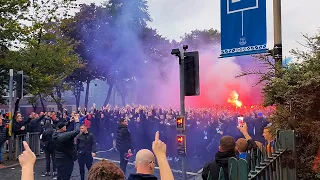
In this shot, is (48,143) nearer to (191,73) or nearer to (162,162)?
(191,73)

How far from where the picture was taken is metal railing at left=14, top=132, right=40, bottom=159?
13500mm

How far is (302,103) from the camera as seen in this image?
397 cm

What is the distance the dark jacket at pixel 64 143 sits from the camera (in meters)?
7.37

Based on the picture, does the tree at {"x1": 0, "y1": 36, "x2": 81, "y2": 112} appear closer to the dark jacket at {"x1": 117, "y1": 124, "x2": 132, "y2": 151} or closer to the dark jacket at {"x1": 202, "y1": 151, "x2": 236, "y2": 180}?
the dark jacket at {"x1": 117, "y1": 124, "x2": 132, "y2": 151}

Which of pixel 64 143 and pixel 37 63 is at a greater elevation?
pixel 37 63

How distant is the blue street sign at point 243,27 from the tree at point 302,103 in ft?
3.44

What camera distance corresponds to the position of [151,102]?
3522cm

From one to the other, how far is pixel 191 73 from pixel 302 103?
15.1 feet

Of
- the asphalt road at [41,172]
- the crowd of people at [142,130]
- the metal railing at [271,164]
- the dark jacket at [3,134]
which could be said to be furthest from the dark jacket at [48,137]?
the metal railing at [271,164]

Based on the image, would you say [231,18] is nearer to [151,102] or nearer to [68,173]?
[68,173]

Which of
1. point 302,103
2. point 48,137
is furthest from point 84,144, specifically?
point 302,103

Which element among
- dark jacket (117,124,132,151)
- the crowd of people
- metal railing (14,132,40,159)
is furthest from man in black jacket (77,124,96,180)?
metal railing (14,132,40,159)

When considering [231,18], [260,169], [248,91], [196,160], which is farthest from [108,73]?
[260,169]

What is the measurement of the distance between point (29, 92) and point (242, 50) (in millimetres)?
11389
